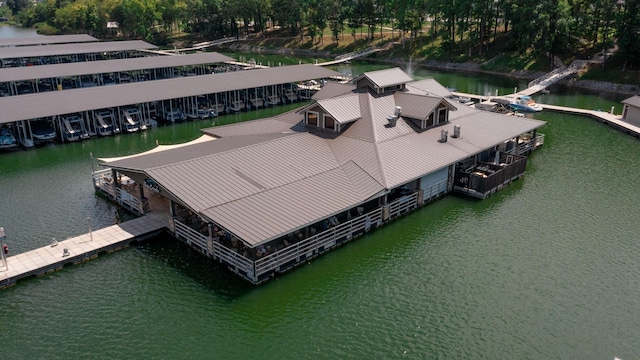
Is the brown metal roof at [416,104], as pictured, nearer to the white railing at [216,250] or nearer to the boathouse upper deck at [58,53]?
the white railing at [216,250]

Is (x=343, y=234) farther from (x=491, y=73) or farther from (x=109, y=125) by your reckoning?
(x=491, y=73)

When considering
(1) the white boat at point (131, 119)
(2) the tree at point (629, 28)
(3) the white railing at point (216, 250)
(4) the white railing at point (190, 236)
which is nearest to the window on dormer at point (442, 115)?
(3) the white railing at point (216, 250)

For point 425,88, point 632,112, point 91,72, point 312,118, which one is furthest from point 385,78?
point 91,72

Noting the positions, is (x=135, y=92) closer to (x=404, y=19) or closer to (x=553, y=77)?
(x=553, y=77)

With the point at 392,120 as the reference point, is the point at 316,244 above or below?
below

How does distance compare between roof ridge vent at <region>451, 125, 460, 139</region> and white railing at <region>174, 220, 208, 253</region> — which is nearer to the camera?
white railing at <region>174, 220, 208, 253</region>

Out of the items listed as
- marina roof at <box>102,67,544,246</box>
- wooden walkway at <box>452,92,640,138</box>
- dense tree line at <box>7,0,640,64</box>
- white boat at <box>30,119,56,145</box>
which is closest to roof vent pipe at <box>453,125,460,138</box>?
marina roof at <box>102,67,544,246</box>

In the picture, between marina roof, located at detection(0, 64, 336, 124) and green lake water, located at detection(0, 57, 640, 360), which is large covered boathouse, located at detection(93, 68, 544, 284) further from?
marina roof, located at detection(0, 64, 336, 124)
